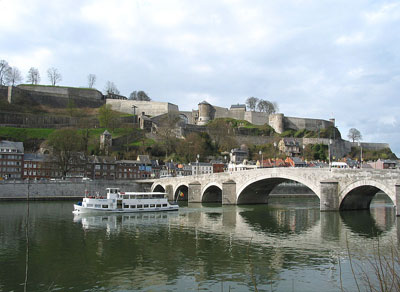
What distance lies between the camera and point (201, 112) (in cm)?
10250

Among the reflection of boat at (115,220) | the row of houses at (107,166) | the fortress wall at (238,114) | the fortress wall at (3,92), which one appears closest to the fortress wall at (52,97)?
the fortress wall at (3,92)

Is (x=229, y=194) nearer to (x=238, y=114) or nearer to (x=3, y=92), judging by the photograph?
(x=3, y=92)

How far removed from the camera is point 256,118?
104188 millimetres

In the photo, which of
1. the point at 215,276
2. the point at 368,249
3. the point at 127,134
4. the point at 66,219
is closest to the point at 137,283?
the point at 215,276

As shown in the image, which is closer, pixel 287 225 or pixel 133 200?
pixel 287 225

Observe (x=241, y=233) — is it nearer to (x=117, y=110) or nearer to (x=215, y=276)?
(x=215, y=276)

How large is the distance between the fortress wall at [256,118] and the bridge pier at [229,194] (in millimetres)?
65006

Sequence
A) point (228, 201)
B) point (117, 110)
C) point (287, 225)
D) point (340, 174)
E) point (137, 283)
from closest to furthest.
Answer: point (137, 283) → point (287, 225) → point (340, 174) → point (228, 201) → point (117, 110)

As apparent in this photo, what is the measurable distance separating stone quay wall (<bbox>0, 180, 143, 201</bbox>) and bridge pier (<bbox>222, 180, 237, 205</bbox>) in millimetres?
23997

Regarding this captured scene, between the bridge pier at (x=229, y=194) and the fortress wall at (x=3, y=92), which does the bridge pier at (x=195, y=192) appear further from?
the fortress wall at (x=3, y=92)

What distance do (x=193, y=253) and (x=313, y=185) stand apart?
16.4 m

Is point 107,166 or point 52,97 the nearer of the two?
point 107,166

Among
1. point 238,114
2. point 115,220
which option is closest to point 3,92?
point 238,114

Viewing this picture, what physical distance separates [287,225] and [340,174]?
588cm
